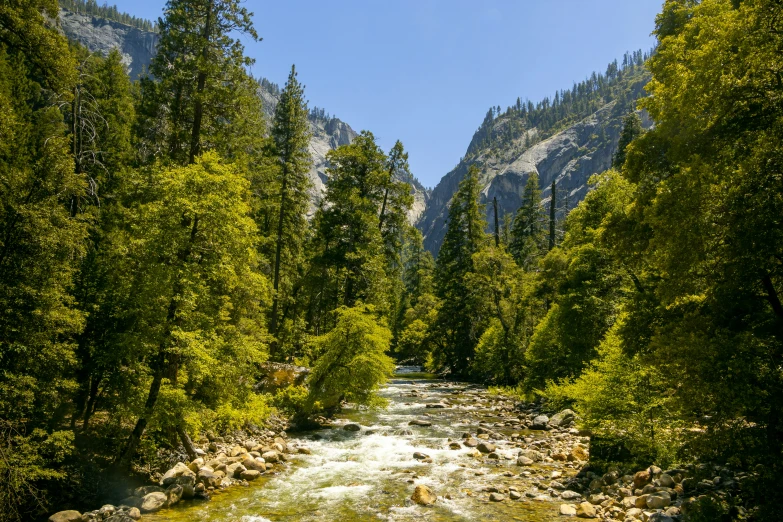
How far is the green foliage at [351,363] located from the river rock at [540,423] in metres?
6.52

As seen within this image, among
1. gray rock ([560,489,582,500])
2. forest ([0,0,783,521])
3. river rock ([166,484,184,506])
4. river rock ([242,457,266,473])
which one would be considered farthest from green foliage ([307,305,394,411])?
gray rock ([560,489,582,500])

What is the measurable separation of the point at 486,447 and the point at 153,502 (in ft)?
32.9

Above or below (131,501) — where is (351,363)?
above

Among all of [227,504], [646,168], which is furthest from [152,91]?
[646,168]

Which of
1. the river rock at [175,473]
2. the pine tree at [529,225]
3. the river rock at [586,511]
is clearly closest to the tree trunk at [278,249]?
the river rock at [175,473]

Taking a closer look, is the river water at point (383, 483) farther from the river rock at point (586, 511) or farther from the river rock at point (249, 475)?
the river rock at point (586, 511)

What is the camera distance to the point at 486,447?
49.1 feet

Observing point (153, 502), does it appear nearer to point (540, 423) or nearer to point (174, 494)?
point (174, 494)

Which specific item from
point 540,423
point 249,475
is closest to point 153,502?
point 249,475

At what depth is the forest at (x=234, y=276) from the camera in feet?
23.2

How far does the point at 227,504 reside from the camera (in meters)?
10.2

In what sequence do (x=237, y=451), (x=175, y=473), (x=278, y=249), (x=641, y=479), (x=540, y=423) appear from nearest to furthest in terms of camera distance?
(x=641, y=479) → (x=175, y=473) → (x=237, y=451) → (x=540, y=423) → (x=278, y=249)

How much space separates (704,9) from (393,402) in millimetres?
21766

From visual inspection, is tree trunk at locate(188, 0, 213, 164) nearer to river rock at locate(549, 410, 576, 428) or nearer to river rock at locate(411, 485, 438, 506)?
river rock at locate(411, 485, 438, 506)
